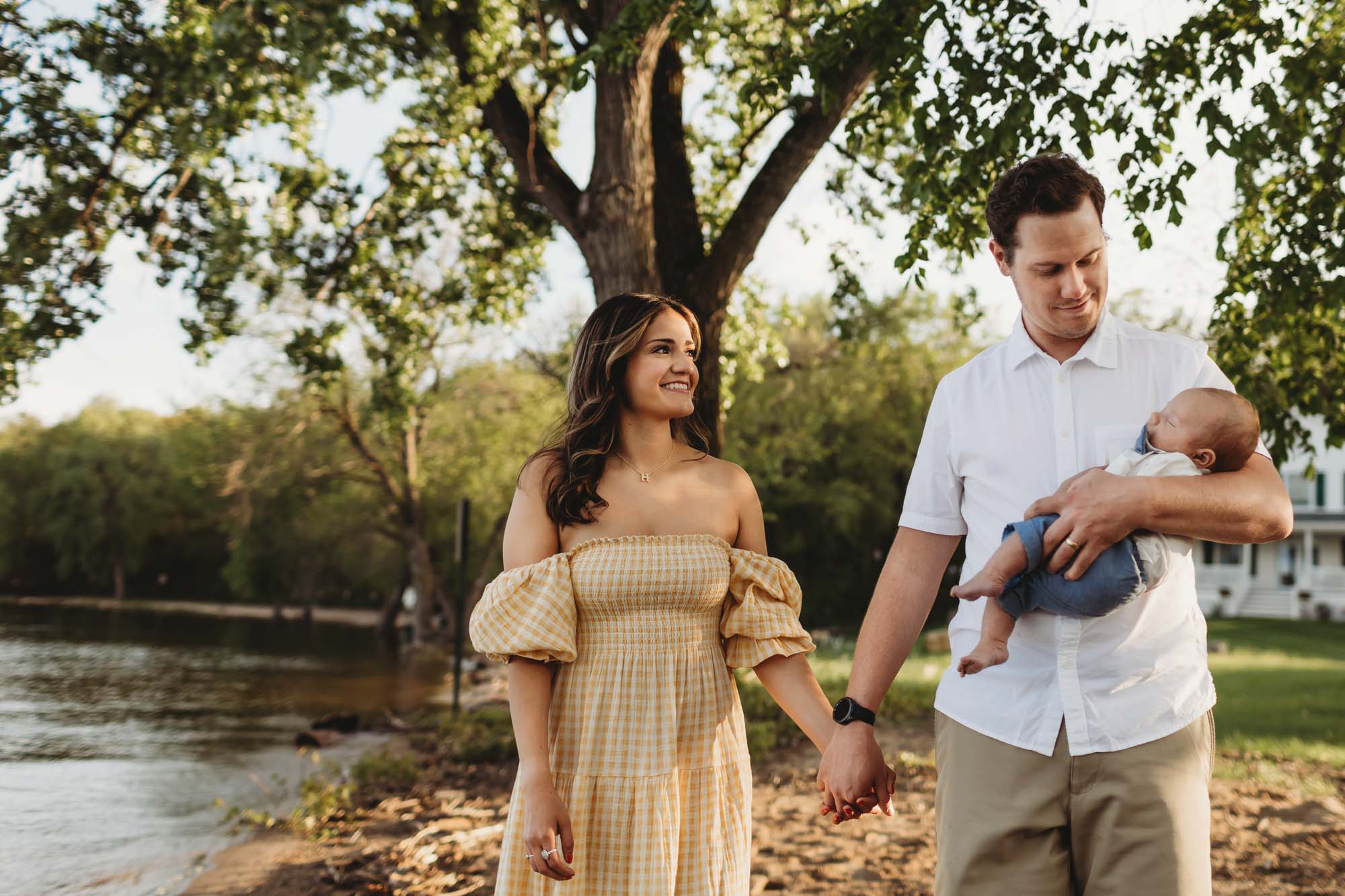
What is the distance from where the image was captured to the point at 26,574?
64.6 m

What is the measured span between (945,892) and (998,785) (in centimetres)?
31

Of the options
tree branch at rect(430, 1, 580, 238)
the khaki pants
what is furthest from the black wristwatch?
tree branch at rect(430, 1, 580, 238)

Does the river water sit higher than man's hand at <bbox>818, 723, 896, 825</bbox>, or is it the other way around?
man's hand at <bbox>818, 723, 896, 825</bbox>

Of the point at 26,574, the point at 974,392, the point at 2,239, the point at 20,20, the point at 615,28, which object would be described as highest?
the point at 20,20

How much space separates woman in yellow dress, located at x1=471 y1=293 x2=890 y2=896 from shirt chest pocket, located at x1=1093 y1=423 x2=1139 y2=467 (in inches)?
38.7

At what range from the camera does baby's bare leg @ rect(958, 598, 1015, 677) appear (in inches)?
98.5

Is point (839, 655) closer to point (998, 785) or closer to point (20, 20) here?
point (20, 20)

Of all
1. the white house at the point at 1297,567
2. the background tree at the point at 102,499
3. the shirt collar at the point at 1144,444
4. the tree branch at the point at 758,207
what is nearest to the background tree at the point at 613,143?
the tree branch at the point at 758,207

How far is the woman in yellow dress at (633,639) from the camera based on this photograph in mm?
3023

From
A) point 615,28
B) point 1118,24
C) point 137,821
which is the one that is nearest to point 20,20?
point 615,28

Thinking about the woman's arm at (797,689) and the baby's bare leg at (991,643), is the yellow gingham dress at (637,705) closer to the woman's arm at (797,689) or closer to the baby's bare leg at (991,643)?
the woman's arm at (797,689)

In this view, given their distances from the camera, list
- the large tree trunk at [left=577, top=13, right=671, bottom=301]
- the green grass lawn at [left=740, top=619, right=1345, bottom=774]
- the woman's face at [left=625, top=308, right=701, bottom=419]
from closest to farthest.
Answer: the woman's face at [left=625, top=308, right=701, bottom=419], the large tree trunk at [left=577, top=13, right=671, bottom=301], the green grass lawn at [left=740, top=619, right=1345, bottom=774]

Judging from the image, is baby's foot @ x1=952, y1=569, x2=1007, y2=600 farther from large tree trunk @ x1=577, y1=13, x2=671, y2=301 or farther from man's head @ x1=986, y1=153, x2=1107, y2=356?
large tree trunk @ x1=577, y1=13, x2=671, y2=301

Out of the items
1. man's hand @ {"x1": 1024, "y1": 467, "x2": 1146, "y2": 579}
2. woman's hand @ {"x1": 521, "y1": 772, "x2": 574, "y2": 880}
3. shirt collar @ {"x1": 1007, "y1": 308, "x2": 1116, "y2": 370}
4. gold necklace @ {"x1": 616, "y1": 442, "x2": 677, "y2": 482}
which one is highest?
shirt collar @ {"x1": 1007, "y1": 308, "x2": 1116, "y2": 370}
